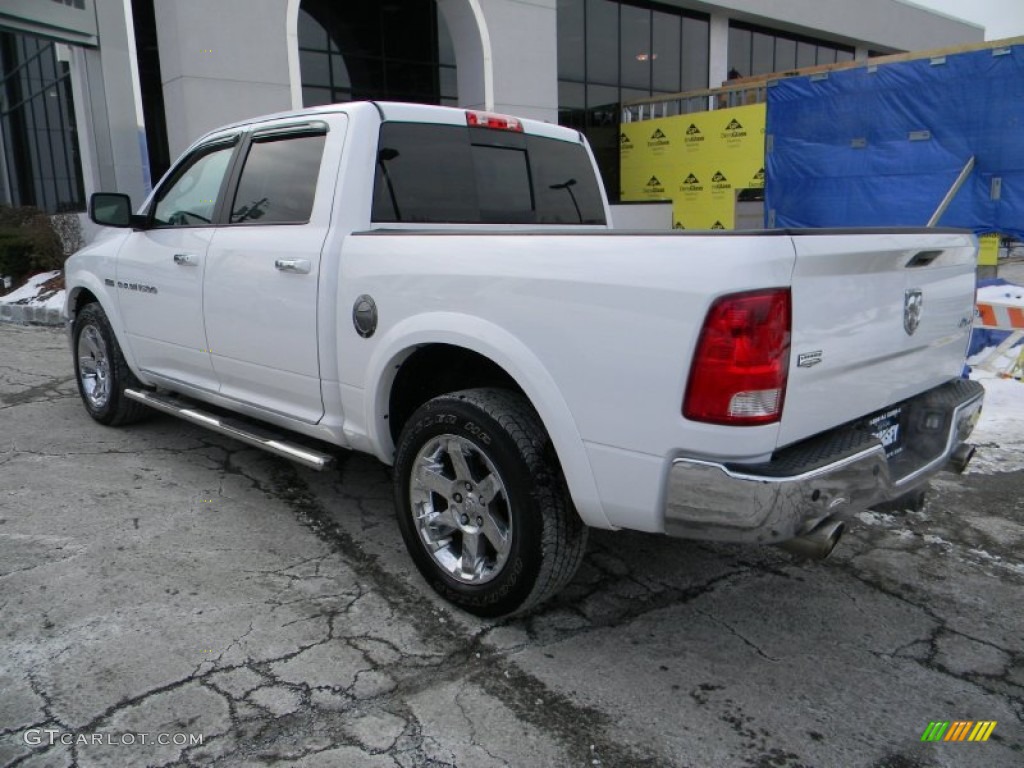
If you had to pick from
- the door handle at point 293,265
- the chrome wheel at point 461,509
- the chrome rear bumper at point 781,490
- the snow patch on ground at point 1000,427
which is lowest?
the snow patch on ground at point 1000,427

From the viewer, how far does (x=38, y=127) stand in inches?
693

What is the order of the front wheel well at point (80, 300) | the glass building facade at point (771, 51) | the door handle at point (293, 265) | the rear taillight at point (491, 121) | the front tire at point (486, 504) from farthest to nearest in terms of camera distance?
the glass building facade at point (771, 51)
the front wheel well at point (80, 300)
the rear taillight at point (491, 121)
the door handle at point (293, 265)
the front tire at point (486, 504)

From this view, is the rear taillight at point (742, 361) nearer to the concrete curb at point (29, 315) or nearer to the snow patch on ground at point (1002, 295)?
the snow patch on ground at point (1002, 295)

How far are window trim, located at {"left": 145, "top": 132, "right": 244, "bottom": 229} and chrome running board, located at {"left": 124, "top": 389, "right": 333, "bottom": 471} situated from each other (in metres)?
1.03

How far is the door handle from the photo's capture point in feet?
11.5

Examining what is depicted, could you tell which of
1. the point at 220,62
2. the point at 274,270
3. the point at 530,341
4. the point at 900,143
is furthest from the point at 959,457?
the point at 220,62

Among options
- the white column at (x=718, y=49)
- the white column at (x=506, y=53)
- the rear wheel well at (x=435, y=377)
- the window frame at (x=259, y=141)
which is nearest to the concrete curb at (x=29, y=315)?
the white column at (x=506, y=53)

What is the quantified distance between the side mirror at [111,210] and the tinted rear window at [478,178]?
6.83 ft

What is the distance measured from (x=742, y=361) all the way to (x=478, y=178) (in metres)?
2.12

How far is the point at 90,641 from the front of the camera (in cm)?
291

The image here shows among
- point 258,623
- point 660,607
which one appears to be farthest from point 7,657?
point 660,607

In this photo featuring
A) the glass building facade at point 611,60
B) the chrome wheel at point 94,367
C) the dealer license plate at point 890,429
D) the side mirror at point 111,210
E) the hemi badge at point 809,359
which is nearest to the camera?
the hemi badge at point 809,359

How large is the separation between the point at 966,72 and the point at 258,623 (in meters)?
8.48

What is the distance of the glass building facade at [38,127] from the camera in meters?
14.9
